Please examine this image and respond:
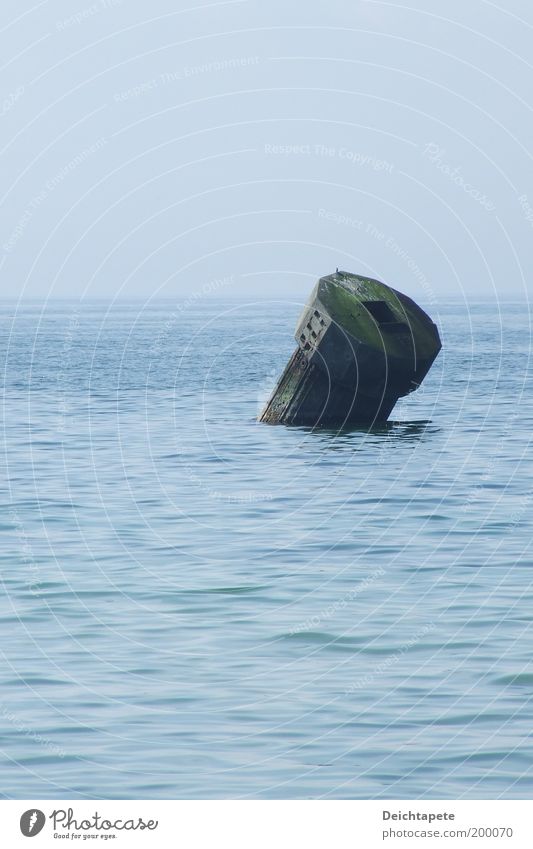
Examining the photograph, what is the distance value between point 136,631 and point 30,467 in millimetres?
11441
